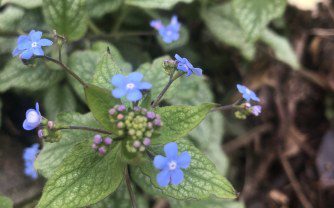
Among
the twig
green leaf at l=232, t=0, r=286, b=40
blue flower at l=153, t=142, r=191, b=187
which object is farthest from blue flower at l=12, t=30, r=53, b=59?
the twig

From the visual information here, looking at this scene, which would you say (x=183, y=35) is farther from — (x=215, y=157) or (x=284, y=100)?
(x=284, y=100)

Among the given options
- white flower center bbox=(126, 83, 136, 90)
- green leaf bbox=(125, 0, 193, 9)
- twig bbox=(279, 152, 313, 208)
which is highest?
white flower center bbox=(126, 83, 136, 90)

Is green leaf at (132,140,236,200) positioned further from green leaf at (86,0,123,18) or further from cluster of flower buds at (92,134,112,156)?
green leaf at (86,0,123,18)

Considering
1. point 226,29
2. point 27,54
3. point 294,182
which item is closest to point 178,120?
point 27,54

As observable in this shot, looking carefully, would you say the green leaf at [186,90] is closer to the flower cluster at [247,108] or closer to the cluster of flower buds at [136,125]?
the flower cluster at [247,108]

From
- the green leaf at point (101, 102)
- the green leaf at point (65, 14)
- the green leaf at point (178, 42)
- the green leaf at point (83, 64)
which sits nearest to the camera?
the green leaf at point (101, 102)

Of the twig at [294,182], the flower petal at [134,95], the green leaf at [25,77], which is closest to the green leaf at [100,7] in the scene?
the green leaf at [25,77]

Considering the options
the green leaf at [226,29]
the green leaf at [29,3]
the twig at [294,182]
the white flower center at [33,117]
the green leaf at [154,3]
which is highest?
the white flower center at [33,117]
